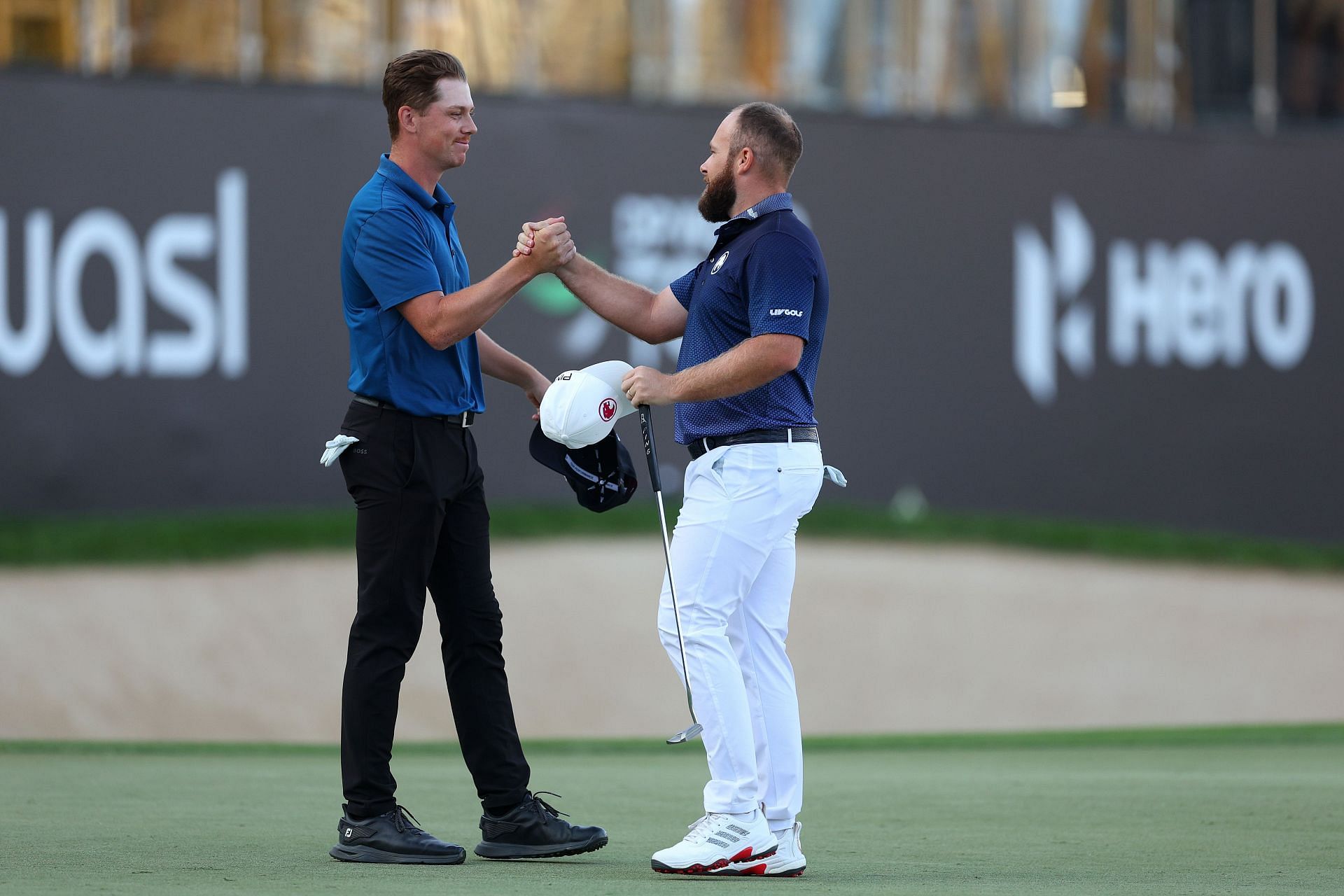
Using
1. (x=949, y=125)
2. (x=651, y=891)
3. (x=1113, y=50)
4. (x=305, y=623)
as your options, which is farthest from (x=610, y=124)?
(x=651, y=891)

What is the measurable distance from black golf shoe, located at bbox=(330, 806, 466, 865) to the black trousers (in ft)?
0.13

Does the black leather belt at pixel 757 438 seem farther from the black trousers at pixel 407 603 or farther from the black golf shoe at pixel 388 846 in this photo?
the black golf shoe at pixel 388 846

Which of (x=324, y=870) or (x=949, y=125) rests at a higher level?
(x=949, y=125)

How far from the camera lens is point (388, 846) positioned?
14.3ft

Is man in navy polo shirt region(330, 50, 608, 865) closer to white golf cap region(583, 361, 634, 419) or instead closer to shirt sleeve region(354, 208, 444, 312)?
shirt sleeve region(354, 208, 444, 312)

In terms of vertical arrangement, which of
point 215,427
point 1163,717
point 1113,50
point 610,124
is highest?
point 1113,50

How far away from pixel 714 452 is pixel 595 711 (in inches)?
359

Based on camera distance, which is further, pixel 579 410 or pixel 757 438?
pixel 579 410

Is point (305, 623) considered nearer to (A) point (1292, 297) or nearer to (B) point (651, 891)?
(A) point (1292, 297)

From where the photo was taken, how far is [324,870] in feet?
13.8

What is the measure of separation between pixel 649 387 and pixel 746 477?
12.5 inches

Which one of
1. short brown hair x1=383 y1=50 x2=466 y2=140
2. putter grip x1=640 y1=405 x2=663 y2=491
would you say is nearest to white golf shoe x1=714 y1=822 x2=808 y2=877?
putter grip x1=640 y1=405 x2=663 y2=491

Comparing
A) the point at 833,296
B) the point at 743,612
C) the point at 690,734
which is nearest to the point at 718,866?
the point at 690,734

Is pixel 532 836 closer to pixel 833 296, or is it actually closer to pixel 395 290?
pixel 395 290
